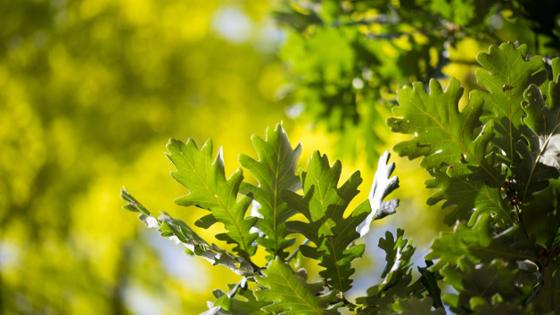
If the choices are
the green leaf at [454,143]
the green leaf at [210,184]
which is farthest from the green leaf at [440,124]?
the green leaf at [210,184]

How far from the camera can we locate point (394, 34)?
3.03ft

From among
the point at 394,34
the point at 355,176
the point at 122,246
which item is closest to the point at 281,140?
the point at 355,176

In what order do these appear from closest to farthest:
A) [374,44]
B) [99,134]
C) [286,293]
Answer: [286,293] → [374,44] → [99,134]

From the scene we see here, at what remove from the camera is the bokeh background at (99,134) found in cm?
348

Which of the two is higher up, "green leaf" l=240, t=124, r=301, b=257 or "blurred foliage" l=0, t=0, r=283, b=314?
"blurred foliage" l=0, t=0, r=283, b=314

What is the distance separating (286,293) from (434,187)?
14 centimetres

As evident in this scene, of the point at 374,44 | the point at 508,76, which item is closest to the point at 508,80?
the point at 508,76

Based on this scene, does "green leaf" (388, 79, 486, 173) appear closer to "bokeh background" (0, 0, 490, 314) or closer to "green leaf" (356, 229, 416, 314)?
"green leaf" (356, 229, 416, 314)

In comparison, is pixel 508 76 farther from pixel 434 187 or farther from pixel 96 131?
pixel 96 131

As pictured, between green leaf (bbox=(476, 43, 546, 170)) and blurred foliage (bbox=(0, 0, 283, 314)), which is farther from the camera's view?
blurred foliage (bbox=(0, 0, 283, 314))

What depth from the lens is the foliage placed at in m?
0.45

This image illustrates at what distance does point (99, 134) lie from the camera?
356 centimetres

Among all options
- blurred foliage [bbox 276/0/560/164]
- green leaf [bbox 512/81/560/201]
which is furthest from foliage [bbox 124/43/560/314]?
blurred foliage [bbox 276/0/560/164]

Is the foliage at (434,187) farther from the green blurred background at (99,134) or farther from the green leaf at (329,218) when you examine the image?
the green blurred background at (99,134)
